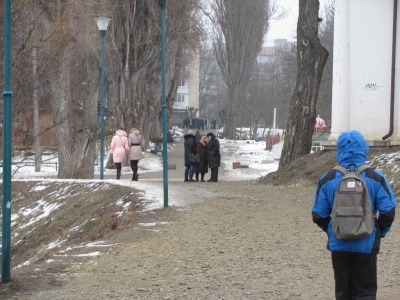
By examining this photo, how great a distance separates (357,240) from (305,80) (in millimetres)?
17578

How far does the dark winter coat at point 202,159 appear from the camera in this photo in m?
23.7

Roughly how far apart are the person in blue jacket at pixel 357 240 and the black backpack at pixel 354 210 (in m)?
0.07

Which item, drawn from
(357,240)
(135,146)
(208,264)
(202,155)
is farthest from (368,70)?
(357,240)

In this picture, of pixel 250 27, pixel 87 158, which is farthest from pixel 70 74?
pixel 250 27

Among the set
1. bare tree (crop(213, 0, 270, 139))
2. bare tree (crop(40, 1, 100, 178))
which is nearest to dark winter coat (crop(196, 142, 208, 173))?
bare tree (crop(40, 1, 100, 178))

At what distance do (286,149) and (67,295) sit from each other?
15.5 m

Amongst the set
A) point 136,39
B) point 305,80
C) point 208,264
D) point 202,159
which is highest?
point 136,39

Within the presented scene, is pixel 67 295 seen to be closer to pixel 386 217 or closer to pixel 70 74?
pixel 386 217

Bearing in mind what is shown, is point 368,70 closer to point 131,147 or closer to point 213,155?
point 213,155

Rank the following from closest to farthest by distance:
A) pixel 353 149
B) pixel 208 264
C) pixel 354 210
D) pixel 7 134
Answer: pixel 354 210 < pixel 353 149 < pixel 7 134 < pixel 208 264

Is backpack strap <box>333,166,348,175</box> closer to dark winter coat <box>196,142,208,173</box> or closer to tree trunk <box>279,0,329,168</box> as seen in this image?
tree trunk <box>279,0,329,168</box>

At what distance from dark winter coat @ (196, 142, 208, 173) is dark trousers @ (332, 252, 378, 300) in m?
17.6

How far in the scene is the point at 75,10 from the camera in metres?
22.3

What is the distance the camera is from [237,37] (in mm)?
60875
